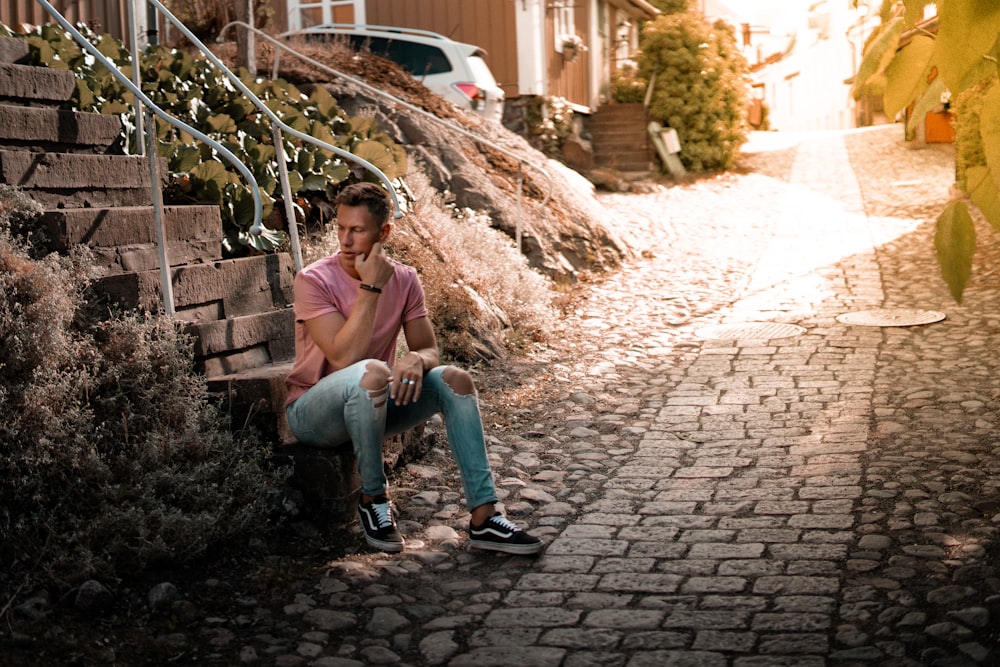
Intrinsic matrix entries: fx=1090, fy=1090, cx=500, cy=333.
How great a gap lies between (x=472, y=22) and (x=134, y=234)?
46.7 ft

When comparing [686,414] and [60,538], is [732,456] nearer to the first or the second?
[686,414]

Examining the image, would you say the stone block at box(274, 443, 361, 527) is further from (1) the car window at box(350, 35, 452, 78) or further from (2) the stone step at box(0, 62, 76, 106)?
(1) the car window at box(350, 35, 452, 78)


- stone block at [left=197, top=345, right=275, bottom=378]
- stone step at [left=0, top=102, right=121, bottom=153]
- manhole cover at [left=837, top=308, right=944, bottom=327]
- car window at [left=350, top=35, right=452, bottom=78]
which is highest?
car window at [left=350, top=35, right=452, bottom=78]

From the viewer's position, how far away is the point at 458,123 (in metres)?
12.1

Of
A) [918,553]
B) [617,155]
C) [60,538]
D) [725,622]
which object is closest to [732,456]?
[918,553]

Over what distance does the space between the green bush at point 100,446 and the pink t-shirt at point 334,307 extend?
387 millimetres

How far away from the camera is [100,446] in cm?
414

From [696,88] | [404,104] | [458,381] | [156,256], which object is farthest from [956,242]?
[696,88]

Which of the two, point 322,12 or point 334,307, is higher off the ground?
point 322,12

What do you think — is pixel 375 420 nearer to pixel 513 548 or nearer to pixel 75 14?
pixel 513 548

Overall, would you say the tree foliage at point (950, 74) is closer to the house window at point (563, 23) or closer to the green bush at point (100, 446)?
the green bush at point (100, 446)

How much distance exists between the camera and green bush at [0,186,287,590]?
3.77 m

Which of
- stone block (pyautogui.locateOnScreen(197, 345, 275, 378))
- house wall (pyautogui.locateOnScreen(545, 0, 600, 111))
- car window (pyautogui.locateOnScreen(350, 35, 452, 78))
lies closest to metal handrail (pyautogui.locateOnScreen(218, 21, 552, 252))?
car window (pyautogui.locateOnScreen(350, 35, 452, 78))

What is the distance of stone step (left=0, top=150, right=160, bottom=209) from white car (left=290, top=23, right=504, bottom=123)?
9.09 m
